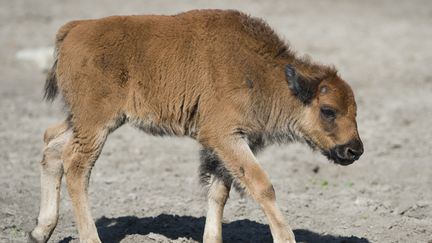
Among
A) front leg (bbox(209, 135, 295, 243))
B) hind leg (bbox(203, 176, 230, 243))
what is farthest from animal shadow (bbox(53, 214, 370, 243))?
front leg (bbox(209, 135, 295, 243))

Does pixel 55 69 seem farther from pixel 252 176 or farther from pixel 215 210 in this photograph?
pixel 252 176

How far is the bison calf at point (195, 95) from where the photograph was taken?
317 inches

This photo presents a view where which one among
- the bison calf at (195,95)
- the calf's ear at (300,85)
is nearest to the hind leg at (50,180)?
the bison calf at (195,95)

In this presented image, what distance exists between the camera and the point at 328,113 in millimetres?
8203

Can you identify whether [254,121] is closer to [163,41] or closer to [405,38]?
[163,41]

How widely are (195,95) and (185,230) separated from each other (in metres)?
1.67

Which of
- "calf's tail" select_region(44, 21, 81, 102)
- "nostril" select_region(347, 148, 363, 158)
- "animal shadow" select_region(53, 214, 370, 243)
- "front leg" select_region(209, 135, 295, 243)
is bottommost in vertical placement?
"animal shadow" select_region(53, 214, 370, 243)

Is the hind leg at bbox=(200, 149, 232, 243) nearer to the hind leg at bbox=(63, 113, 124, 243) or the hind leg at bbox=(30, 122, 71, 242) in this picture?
the hind leg at bbox=(63, 113, 124, 243)

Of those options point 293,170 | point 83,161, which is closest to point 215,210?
point 83,161

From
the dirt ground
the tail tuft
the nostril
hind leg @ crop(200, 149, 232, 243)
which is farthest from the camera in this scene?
the dirt ground

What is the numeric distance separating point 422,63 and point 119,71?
11820 millimetres

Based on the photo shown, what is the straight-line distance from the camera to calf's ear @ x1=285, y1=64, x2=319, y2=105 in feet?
27.0

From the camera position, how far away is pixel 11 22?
71.6 feet

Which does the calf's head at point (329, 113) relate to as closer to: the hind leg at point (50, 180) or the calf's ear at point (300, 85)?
the calf's ear at point (300, 85)
